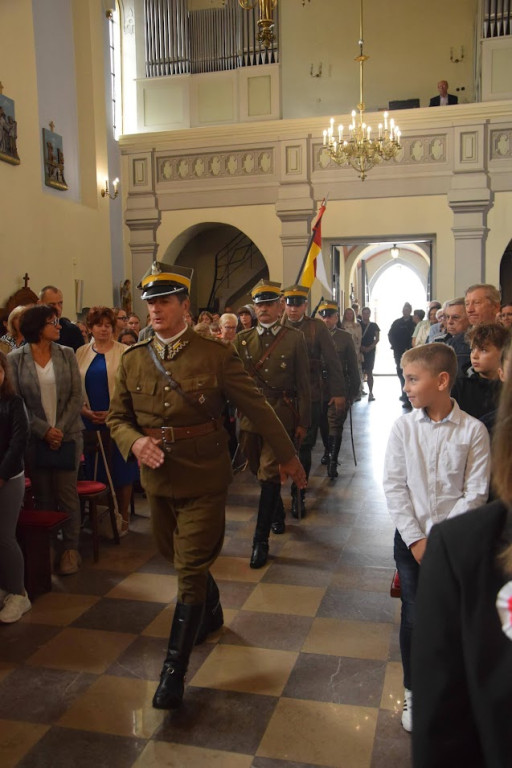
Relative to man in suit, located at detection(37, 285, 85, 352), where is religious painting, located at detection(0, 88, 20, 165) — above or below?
above

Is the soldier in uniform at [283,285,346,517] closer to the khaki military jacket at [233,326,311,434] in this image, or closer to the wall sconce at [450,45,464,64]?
the khaki military jacket at [233,326,311,434]

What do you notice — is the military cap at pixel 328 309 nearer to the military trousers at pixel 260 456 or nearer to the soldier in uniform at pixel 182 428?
the military trousers at pixel 260 456

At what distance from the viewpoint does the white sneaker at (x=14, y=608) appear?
3527mm

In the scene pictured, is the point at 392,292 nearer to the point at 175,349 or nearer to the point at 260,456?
the point at 260,456

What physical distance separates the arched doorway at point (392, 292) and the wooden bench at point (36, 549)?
24722 millimetres

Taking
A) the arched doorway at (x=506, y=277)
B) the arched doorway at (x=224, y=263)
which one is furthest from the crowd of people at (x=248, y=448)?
the arched doorway at (x=506, y=277)

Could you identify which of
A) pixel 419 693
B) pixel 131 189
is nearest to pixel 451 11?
pixel 131 189

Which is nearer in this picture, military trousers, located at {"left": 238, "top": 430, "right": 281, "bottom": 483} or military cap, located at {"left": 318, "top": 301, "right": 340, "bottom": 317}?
military trousers, located at {"left": 238, "top": 430, "right": 281, "bottom": 483}

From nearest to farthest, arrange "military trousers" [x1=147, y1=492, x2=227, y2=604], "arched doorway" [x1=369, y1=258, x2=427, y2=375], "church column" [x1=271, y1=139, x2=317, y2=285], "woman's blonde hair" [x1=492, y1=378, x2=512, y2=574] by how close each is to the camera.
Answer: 1. "woman's blonde hair" [x1=492, y1=378, x2=512, y2=574]
2. "military trousers" [x1=147, y1=492, x2=227, y2=604]
3. "church column" [x1=271, y1=139, x2=317, y2=285]
4. "arched doorway" [x1=369, y1=258, x2=427, y2=375]

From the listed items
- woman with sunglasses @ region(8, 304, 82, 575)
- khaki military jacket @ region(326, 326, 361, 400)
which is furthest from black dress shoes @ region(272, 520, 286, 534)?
khaki military jacket @ region(326, 326, 361, 400)

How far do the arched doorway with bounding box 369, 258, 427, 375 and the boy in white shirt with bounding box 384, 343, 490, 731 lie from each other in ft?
84.2

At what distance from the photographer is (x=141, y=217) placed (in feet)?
41.7

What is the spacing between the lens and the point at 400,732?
2.56 metres

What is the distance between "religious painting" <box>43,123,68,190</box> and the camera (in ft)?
32.1
